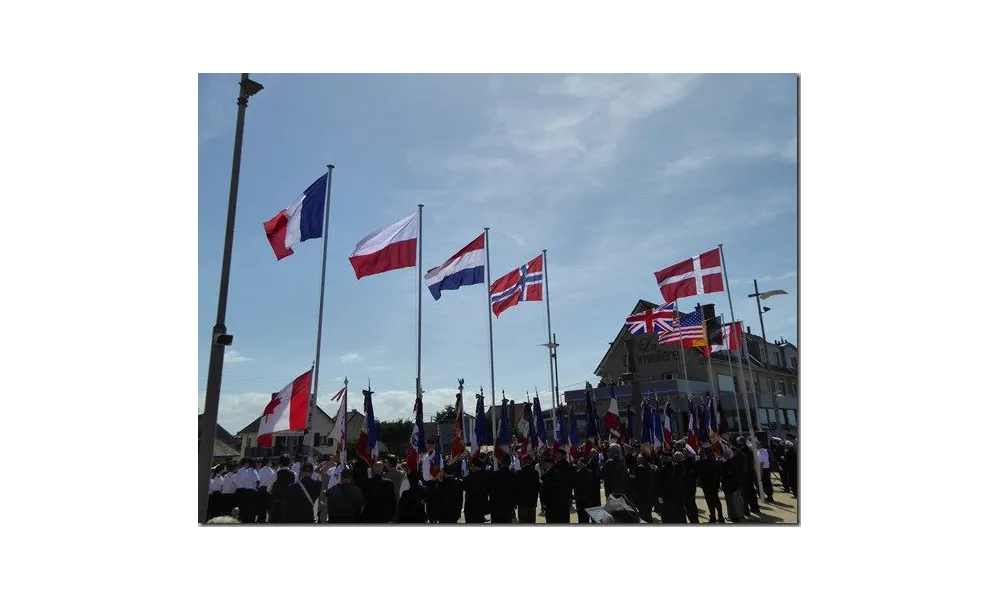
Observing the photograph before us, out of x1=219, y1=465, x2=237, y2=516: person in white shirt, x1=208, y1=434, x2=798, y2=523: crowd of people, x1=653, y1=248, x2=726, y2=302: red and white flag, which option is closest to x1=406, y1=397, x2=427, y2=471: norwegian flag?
x1=208, y1=434, x2=798, y2=523: crowd of people

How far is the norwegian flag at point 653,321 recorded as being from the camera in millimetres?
23297

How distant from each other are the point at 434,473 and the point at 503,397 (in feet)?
20.1

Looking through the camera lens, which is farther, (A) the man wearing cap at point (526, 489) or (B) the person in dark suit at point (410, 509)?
(A) the man wearing cap at point (526, 489)

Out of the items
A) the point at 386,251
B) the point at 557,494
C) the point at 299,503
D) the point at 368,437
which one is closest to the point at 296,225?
the point at 386,251

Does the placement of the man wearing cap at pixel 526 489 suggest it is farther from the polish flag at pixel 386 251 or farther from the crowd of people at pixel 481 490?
the polish flag at pixel 386 251

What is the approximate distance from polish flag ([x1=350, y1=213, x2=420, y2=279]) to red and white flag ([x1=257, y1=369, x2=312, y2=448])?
358 centimetres

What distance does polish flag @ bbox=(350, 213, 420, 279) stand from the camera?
16.0 metres

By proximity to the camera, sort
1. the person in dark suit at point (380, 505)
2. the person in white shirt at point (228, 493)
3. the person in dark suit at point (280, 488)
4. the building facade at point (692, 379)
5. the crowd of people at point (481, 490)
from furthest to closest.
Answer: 1. the building facade at point (692, 379)
2. the person in white shirt at point (228, 493)
3. the person in dark suit at point (280, 488)
4. the crowd of people at point (481, 490)
5. the person in dark suit at point (380, 505)

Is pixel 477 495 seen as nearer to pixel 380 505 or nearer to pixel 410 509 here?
pixel 410 509

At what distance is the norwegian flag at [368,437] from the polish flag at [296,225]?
425 centimetres

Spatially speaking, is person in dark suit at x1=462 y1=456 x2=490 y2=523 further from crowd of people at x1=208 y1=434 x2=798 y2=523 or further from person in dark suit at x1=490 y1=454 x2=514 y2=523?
person in dark suit at x1=490 y1=454 x2=514 y2=523

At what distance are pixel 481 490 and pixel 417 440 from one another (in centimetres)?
365

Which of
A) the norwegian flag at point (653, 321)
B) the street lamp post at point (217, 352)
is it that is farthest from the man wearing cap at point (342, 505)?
the norwegian flag at point (653, 321)
